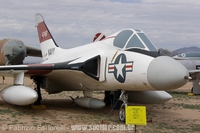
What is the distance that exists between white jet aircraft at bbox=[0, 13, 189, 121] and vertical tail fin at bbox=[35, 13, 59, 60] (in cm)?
295

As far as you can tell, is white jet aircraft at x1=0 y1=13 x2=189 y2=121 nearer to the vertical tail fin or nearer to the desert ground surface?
the desert ground surface

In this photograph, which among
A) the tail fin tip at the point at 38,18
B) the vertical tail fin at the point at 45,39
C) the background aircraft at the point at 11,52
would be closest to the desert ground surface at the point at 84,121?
the vertical tail fin at the point at 45,39

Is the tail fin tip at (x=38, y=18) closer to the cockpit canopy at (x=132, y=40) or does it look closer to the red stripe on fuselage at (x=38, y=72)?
the red stripe on fuselage at (x=38, y=72)

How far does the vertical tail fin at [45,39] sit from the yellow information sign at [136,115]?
8173 millimetres

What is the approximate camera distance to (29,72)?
34.7 feet

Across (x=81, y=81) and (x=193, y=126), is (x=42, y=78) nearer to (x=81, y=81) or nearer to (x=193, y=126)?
(x=81, y=81)

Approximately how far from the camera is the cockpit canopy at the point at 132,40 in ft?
29.0

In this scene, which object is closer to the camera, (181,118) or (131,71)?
(131,71)

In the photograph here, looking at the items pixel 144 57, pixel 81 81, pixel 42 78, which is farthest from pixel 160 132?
pixel 42 78

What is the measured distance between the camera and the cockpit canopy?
29.0ft

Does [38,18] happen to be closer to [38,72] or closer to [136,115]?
[38,72]

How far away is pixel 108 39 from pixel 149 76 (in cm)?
262

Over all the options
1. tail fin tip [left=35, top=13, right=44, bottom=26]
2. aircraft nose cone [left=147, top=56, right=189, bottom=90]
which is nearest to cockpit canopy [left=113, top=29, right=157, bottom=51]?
aircraft nose cone [left=147, top=56, right=189, bottom=90]

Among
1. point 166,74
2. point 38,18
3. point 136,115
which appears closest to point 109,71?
point 166,74
